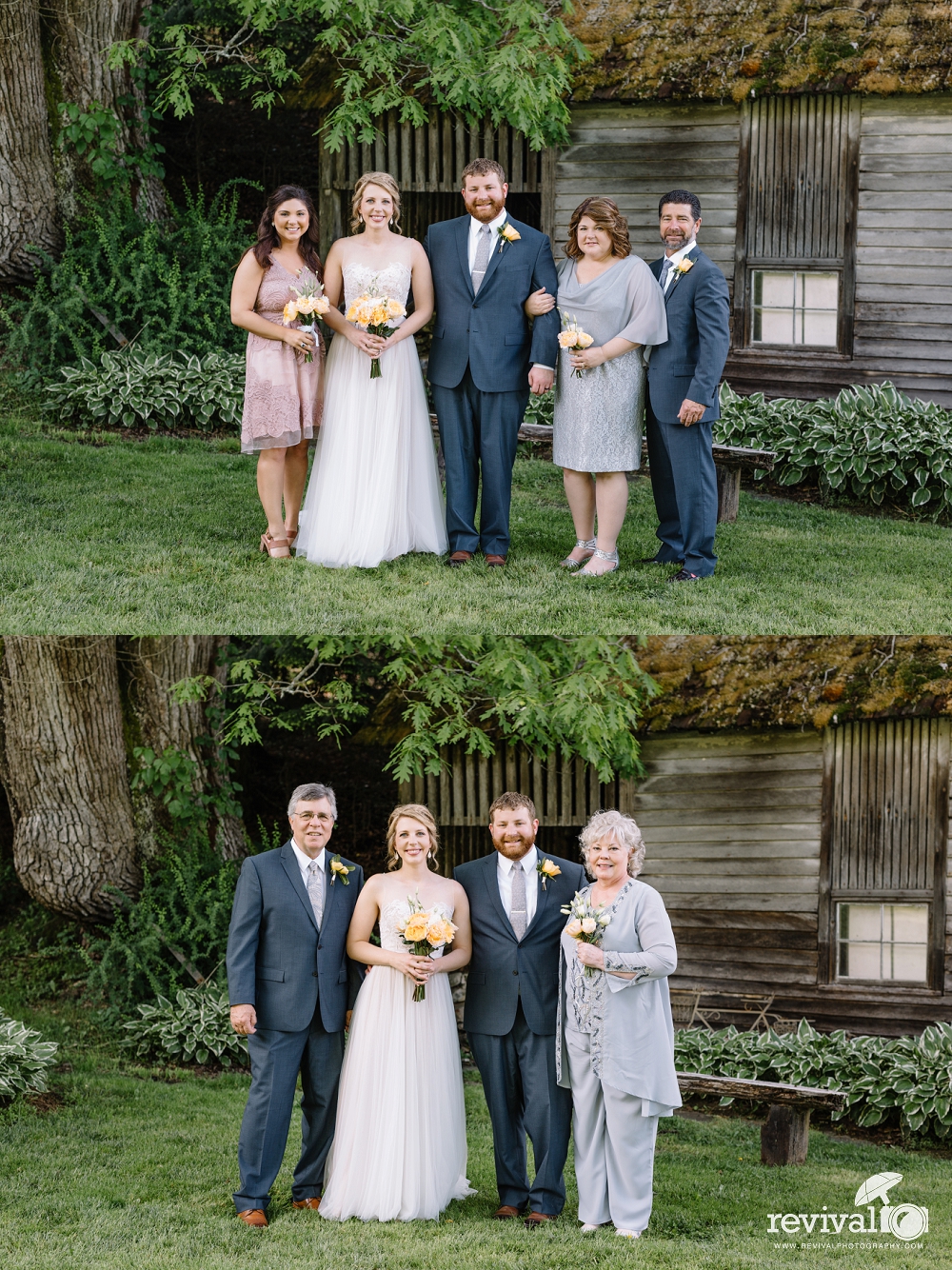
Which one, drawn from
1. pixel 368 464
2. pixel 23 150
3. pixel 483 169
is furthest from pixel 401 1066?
pixel 23 150

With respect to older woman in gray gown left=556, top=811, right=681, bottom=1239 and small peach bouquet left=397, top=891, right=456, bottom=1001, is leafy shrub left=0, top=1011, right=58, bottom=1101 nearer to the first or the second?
small peach bouquet left=397, top=891, right=456, bottom=1001

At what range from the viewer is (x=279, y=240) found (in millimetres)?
7906

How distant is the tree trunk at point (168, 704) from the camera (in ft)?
35.9

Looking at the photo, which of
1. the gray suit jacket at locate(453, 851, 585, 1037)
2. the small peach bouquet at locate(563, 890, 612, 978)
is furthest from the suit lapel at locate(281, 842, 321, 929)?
the small peach bouquet at locate(563, 890, 612, 978)

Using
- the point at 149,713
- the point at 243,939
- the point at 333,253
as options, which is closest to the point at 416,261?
the point at 333,253

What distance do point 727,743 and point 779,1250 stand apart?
5.01 metres

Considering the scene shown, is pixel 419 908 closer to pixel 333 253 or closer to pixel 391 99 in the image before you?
pixel 333 253

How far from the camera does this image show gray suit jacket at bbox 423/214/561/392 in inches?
308

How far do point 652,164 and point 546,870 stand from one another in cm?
908

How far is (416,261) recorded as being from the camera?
7918mm

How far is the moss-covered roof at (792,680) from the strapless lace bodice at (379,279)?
11.5 feet

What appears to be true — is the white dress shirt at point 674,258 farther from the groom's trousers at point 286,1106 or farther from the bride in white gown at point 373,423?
the groom's trousers at point 286,1106

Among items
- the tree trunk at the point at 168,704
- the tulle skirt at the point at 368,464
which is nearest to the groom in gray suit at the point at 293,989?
the tulle skirt at the point at 368,464

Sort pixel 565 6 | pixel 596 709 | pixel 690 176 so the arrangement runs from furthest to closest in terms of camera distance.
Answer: pixel 690 176
pixel 565 6
pixel 596 709
